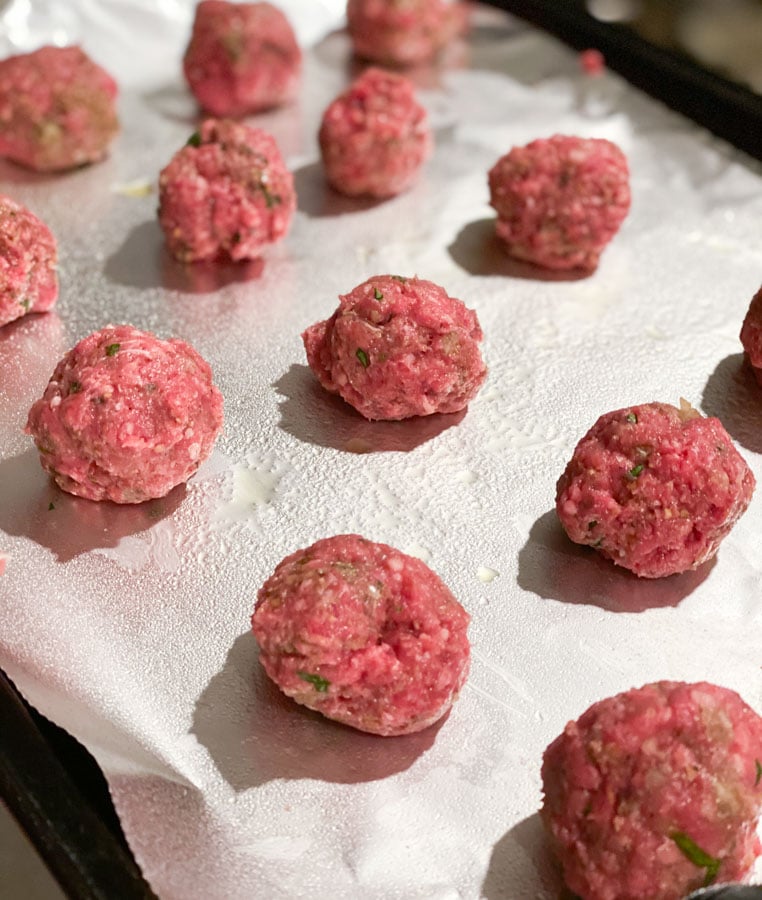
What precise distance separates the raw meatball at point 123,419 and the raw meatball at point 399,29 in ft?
7.89

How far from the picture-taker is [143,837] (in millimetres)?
1993

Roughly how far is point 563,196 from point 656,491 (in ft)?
4.02

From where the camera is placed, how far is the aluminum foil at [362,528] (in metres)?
2.07

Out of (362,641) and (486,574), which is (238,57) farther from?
(362,641)

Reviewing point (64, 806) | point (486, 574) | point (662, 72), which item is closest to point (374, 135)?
point (662, 72)

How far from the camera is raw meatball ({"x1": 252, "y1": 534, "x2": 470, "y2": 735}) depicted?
2102 mm

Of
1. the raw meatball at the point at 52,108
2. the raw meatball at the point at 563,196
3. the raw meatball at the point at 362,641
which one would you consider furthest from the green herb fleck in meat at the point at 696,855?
the raw meatball at the point at 52,108

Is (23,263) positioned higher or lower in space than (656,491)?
higher

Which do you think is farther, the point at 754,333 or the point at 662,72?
the point at 662,72

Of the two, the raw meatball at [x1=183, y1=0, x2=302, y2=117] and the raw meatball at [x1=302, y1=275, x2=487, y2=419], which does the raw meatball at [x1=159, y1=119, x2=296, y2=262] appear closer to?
the raw meatball at [x1=302, y1=275, x2=487, y2=419]

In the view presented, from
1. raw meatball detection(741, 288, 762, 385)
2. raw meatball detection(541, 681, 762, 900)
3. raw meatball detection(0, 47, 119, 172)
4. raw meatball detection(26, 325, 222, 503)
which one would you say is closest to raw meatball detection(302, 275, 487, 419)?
raw meatball detection(26, 325, 222, 503)

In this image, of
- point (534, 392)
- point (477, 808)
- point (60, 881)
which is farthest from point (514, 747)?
point (534, 392)

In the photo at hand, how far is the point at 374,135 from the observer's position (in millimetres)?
3596

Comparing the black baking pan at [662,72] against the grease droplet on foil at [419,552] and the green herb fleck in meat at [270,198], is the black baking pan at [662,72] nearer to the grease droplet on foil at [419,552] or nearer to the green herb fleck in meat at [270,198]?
the green herb fleck in meat at [270,198]
